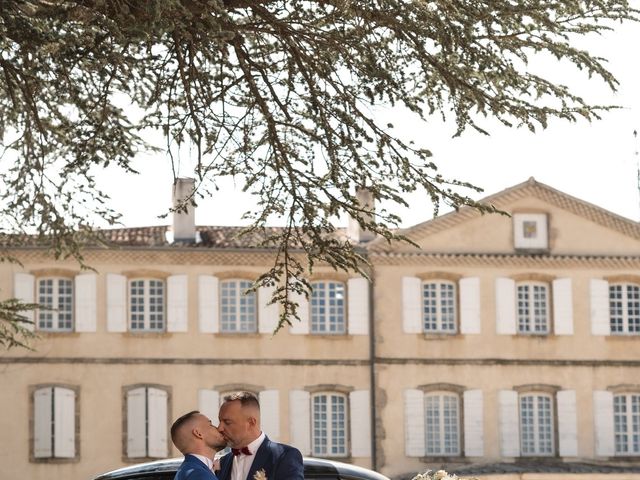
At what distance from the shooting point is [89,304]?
35.5 m

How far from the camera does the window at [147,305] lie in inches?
1419

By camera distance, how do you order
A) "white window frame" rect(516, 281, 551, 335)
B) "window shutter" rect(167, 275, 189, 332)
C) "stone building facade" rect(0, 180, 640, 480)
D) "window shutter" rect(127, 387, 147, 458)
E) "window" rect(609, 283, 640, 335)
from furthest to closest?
1. "window" rect(609, 283, 640, 335)
2. "white window frame" rect(516, 281, 551, 335)
3. "window shutter" rect(167, 275, 189, 332)
4. "stone building facade" rect(0, 180, 640, 480)
5. "window shutter" rect(127, 387, 147, 458)

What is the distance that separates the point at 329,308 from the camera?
3678cm

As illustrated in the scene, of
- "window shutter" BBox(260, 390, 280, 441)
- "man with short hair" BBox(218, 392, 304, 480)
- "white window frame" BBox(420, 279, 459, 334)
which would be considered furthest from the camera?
"white window frame" BBox(420, 279, 459, 334)

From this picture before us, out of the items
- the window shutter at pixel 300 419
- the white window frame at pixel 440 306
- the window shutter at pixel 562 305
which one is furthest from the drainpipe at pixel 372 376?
the window shutter at pixel 562 305

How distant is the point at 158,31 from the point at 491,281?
2727 centimetres

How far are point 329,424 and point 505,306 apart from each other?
4966 mm

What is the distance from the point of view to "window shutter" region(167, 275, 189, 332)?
35.9 m

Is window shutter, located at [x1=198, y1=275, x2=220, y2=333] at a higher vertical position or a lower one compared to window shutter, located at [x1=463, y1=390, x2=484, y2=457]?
higher

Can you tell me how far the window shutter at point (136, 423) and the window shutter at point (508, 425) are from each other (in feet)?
26.8

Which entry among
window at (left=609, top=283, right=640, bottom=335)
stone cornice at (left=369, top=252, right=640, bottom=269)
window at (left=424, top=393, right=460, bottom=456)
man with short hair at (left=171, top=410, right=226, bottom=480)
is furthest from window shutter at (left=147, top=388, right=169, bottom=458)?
man with short hair at (left=171, top=410, right=226, bottom=480)

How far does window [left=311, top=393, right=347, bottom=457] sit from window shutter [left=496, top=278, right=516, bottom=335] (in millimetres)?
4067

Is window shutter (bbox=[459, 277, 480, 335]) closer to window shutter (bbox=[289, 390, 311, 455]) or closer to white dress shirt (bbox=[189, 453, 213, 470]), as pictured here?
window shutter (bbox=[289, 390, 311, 455])

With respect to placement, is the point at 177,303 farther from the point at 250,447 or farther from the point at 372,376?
the point at 250,447
